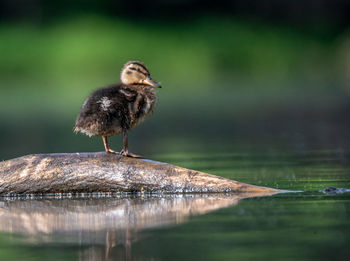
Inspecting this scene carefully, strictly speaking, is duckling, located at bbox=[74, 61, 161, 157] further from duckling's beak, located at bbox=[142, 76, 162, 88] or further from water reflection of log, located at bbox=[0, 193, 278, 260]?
water reflection of log, located at bbox=[0, 193, 278, 260]

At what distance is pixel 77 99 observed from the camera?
924 inches

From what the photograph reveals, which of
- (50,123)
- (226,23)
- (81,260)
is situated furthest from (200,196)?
(226,23)

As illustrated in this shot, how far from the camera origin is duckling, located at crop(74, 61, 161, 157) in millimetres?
7922

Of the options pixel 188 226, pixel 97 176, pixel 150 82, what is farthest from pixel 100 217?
pixel 150 82

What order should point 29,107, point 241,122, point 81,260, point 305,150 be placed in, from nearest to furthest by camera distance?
1. point 81,260
2. point 305,150
3. point 241,122
4. point 29,107

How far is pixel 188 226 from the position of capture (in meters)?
5.87

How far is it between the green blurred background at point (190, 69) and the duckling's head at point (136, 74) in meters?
3.39

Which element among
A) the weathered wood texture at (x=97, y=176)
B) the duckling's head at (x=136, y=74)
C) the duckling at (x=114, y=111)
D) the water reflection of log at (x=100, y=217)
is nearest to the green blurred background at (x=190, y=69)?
the duckling's head at (x=136, y=74)

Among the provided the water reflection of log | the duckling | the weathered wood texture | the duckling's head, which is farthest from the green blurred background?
the water reflection of log

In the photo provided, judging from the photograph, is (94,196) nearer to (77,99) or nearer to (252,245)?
(252,245)

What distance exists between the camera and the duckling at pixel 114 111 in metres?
7.92

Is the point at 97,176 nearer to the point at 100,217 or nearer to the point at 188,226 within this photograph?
the point at 100,217

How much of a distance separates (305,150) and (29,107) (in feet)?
41.7

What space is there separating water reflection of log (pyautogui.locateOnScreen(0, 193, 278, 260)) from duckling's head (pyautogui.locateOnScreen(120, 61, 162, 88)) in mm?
1384
